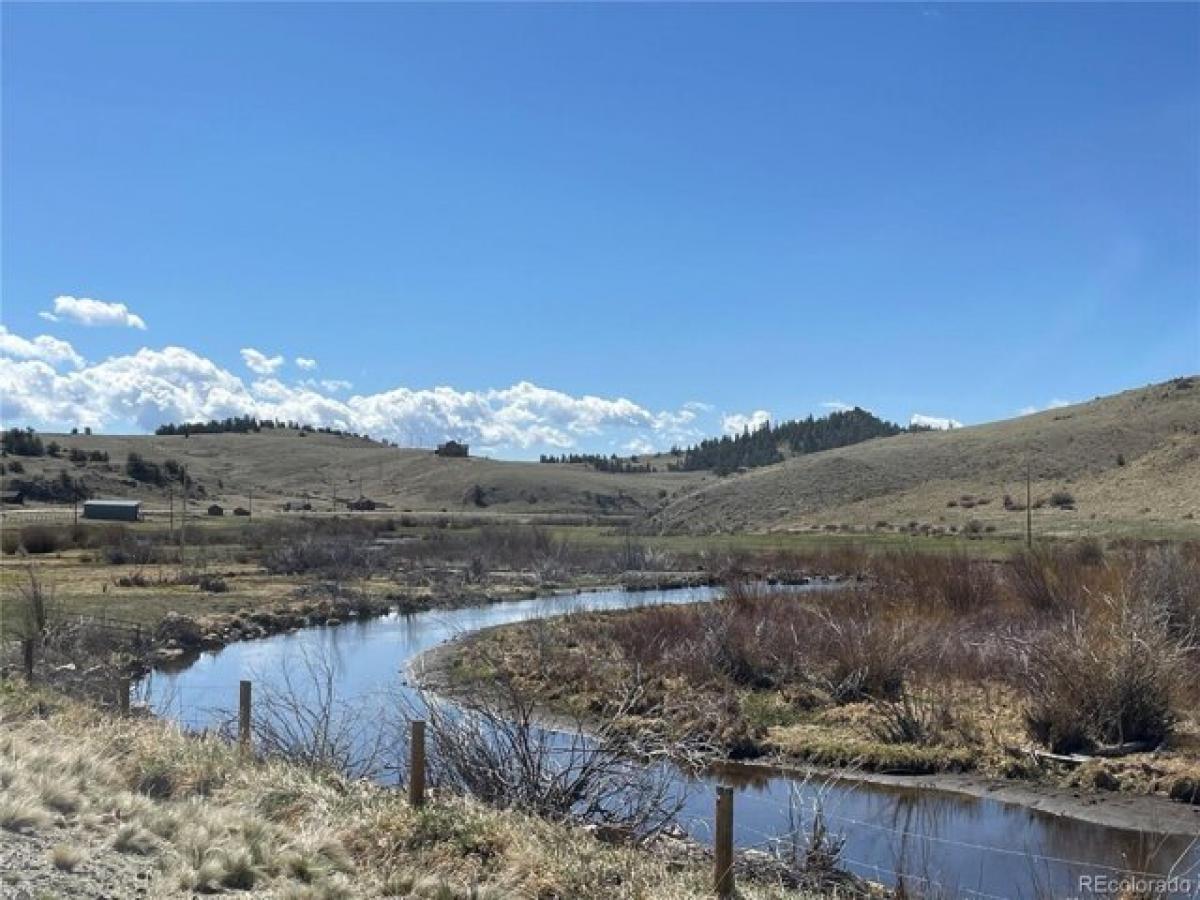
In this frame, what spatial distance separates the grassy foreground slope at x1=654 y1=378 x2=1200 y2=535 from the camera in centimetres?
6969

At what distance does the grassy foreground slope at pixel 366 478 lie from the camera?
478ft

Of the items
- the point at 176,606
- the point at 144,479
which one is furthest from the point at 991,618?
the point at 144,479

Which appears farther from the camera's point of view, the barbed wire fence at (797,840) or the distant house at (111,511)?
the distant house at (111,511)

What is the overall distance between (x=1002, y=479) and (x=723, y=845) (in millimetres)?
86298

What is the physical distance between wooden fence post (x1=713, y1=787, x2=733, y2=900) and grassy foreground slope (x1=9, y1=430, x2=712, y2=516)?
118758 mm

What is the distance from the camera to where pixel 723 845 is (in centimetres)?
875

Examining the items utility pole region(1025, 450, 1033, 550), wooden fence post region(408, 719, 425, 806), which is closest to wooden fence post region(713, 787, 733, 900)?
wooden fence post region(408, 719, 425, 806)

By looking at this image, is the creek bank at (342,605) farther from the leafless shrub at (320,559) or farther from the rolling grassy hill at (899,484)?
the rolling grassy hill at (899,484)

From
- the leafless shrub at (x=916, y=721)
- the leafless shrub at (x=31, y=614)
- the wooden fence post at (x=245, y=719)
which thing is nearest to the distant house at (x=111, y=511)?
the leafless shrub at (x=31, y=614)

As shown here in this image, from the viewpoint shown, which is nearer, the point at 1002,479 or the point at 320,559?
the point at 320,559

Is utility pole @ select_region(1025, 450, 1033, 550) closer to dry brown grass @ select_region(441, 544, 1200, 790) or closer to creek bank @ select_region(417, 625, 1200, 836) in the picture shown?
dry brown grass @ select_region(441, 544, 1200, 790)

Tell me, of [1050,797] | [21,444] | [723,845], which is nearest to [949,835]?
[1050,797]

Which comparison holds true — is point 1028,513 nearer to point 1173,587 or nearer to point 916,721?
point 1173,587

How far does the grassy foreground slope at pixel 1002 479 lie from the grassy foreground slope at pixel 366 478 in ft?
132
